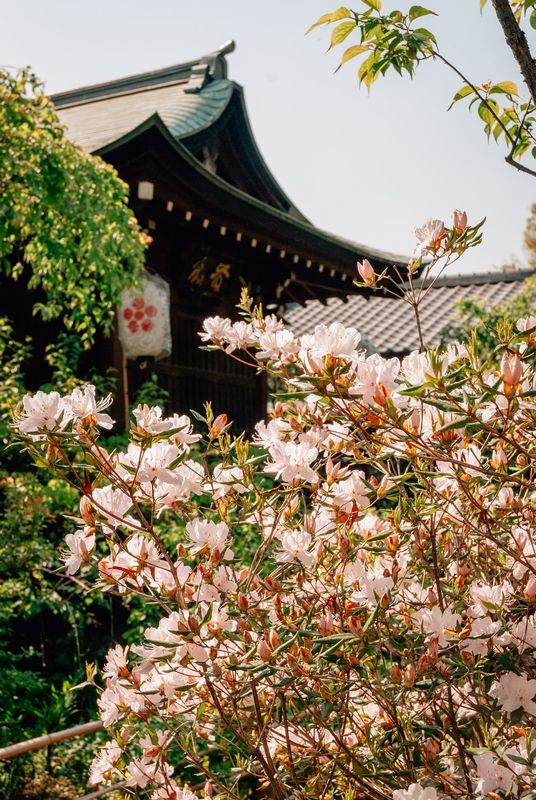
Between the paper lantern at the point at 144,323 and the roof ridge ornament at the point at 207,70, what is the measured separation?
4019mm

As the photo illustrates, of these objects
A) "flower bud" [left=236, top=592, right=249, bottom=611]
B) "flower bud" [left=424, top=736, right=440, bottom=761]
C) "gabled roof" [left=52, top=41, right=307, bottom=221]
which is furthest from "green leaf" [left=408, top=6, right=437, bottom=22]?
"gabled roof" [left=52, top=41, right=307, bottom=221]

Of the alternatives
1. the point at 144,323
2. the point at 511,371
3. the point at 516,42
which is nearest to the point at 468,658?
the point at 511,371

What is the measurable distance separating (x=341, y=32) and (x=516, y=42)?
0.41 m

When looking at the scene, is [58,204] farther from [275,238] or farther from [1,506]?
[275,238]

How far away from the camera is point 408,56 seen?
1663 millimetres

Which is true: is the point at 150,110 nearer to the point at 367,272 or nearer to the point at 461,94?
the point at 461,94

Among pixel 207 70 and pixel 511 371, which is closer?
pixel 511 371

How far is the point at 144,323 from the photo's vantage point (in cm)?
553

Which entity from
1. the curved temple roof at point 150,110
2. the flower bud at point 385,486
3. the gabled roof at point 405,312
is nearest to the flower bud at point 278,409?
the flower bud at point 385,486

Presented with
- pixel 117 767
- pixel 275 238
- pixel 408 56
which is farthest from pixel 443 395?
pixel 275 238

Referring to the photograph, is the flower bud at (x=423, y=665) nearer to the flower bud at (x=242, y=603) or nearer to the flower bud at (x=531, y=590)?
the flower bud at (x=531, y=590)

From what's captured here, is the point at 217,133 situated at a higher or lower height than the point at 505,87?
higher

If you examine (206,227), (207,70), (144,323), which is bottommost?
(144,323)

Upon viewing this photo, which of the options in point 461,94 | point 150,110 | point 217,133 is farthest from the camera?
point 150,110
